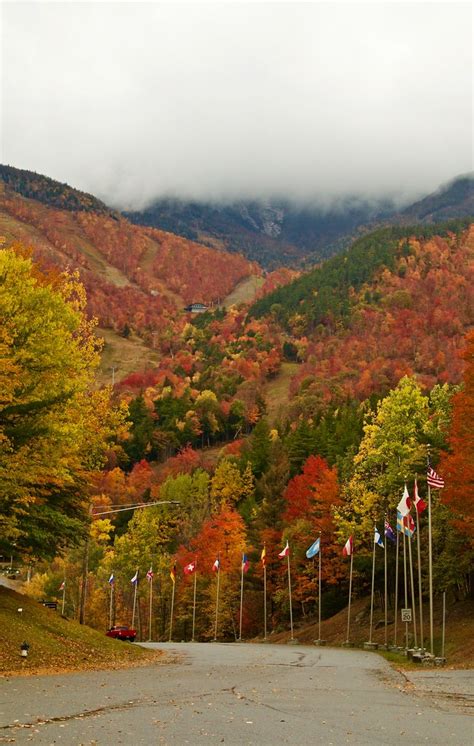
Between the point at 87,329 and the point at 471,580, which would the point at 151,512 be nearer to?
the point at 471,580

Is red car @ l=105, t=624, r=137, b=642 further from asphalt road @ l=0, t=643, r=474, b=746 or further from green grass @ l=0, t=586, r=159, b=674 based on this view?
asphalt road @ l=0, t=643, r=474, b=746

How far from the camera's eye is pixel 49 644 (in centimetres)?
2636

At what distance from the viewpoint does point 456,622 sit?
44.5m

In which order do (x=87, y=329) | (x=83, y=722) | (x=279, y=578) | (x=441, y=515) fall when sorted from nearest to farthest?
(x=83, y=722), (x=87, y=329), (x=441, y=515), (x=279, y=578)

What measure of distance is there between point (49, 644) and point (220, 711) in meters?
13.3

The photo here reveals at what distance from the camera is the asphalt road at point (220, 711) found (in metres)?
12.0

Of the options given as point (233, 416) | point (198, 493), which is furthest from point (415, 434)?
point (233, 416)

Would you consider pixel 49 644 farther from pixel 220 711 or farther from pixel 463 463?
pixel 463 463

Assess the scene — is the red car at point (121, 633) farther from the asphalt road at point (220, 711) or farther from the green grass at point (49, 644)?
the asphalt road at point (220, 711)

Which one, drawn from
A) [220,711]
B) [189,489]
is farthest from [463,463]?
[189,489]

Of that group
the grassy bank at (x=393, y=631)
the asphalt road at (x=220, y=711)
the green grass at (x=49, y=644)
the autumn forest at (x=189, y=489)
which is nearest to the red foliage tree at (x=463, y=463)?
the autumn forest at (x=189, y=489)

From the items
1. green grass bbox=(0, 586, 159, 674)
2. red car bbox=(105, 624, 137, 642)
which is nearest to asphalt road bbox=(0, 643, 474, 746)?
green grass bbox=(0, 586, 159, 674)

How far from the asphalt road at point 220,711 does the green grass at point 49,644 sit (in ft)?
5.91

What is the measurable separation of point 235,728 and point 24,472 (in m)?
14.5
